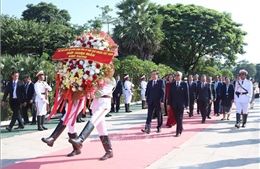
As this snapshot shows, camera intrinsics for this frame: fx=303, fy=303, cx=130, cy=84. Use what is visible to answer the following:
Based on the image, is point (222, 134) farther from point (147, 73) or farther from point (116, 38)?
point (116, 38)

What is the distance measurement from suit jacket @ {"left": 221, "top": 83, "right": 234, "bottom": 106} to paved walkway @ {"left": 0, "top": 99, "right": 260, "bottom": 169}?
205 cm

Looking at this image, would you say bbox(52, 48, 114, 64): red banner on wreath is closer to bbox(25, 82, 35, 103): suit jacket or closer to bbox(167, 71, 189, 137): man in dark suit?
bbox(167, 71, 189, 137): man in dark suit

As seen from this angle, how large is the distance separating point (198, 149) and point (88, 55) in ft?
10.5

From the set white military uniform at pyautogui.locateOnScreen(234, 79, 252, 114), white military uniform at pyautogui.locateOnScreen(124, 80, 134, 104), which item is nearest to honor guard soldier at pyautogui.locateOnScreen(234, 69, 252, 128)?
white military uniform at pyautogui.locateOnScreen(234, 79, 252, 114)

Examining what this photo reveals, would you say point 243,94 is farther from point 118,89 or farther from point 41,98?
point 41,98

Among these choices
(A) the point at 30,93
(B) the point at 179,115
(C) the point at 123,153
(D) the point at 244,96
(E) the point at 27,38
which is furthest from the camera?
(E) the point at 27,38

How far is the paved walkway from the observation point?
17.9ft

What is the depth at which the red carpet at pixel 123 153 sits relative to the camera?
5.23 m

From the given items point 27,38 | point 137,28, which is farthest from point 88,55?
point 27,38

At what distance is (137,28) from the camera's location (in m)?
25.6

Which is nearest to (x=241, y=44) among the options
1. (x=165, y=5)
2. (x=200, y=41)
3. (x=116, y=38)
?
(x=200, y=41)

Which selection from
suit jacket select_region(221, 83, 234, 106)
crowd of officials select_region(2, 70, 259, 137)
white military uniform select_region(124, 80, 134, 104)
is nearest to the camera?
crowd of officials select_region(2, 70, 259, 137)

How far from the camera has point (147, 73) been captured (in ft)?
66.8

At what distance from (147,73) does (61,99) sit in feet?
49.3
